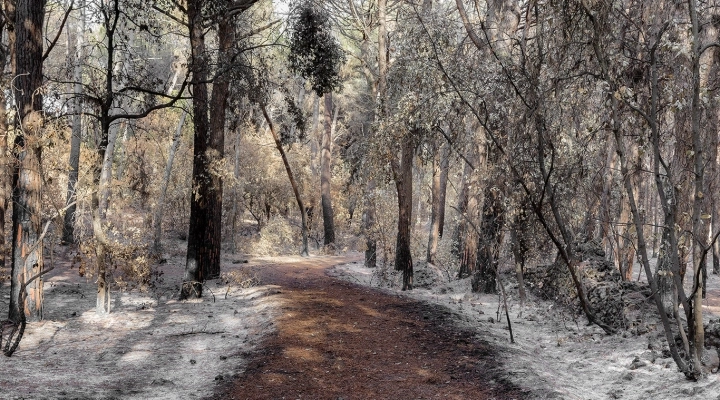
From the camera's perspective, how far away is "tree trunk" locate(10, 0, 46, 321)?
9109 mm

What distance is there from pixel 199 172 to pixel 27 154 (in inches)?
150

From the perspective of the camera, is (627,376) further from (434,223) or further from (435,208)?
(435,208)

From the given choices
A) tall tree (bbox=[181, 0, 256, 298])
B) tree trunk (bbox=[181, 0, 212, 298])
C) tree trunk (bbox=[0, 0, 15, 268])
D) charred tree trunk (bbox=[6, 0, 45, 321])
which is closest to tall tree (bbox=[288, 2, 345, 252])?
tall tree (bbox=[181, 0, 256, 298])

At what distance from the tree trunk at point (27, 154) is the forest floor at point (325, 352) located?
1.08 meters

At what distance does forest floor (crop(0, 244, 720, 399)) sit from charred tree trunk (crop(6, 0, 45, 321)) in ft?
3.57

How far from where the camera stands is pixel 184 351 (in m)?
8.48

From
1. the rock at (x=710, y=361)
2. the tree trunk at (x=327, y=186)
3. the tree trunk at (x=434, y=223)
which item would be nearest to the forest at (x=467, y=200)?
the rock at (x=710, y=361)

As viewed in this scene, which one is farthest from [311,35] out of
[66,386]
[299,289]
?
[66,386]

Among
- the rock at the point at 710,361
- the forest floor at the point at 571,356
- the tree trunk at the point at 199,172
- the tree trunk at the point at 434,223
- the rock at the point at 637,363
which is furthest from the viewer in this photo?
the tree trunk at the point at 434,223

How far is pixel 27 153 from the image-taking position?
9266mm

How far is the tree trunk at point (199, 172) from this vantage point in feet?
39.1

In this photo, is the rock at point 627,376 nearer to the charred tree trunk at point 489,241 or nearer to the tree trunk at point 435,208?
the charred tree trunk at point 489,241

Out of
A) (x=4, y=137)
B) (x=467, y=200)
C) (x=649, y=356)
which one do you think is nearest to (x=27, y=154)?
(x=4, y=137)

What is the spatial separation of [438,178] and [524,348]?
14.7 meters
